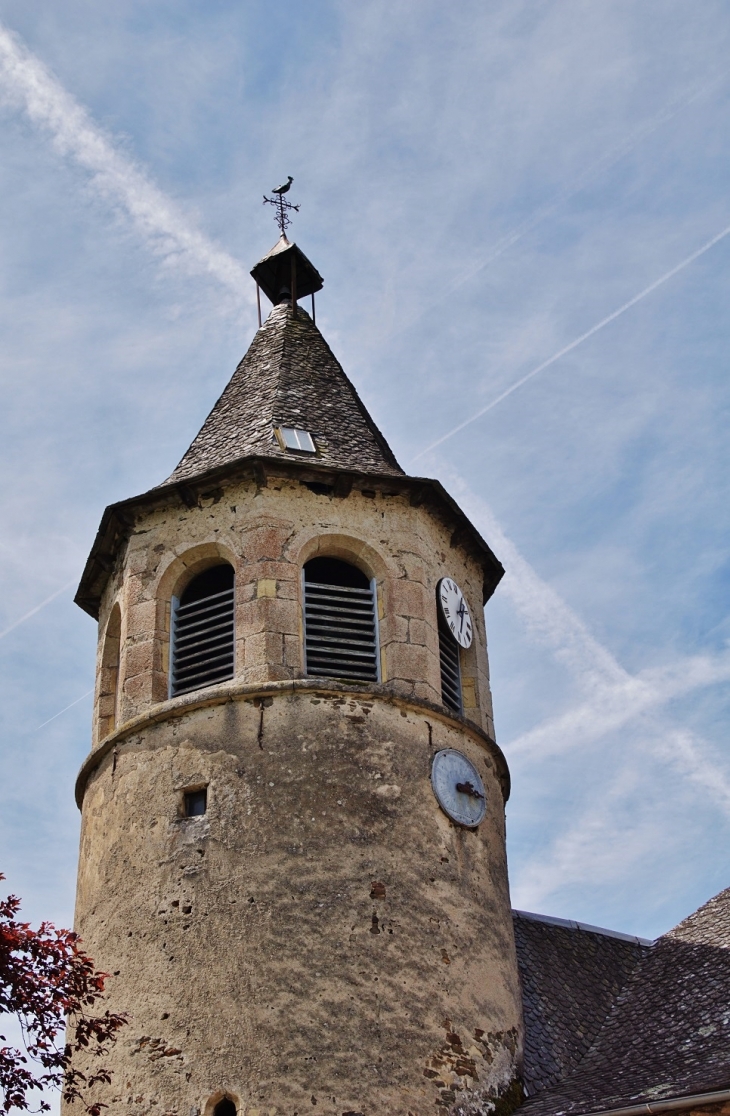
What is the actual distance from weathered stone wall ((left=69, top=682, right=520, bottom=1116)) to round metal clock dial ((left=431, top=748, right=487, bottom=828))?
0.39 ft

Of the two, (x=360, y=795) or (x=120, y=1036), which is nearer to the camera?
(x=120, y=1036)

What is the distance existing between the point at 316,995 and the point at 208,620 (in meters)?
3.82

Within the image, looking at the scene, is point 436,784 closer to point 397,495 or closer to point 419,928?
point 419,928

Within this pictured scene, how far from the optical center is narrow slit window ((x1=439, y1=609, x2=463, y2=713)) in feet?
46.1

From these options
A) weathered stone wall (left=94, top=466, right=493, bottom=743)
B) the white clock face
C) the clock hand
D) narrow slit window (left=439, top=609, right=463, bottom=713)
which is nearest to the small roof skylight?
weathered stone wall (left=94, top=466, right=493, bottom=743)

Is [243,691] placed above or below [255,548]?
below

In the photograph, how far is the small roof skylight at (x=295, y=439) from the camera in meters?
14.8

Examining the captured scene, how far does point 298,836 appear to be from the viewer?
11992 mm

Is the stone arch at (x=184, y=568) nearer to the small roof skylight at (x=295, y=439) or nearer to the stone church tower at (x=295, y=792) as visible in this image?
the stone church tower at (x=295, y=792)

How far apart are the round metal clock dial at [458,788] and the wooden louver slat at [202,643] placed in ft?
6.73

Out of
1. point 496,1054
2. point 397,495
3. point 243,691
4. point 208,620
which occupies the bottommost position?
point 496,1054

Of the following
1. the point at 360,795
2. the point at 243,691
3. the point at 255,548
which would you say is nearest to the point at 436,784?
the point at 360,795

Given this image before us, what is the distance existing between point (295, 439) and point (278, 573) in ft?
6.56

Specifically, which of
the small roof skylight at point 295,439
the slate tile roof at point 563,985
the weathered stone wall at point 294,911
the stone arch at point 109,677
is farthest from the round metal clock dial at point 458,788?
the small roof skylight at point 295,439
